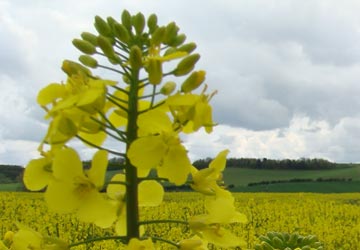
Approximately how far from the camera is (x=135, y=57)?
1.43 metres

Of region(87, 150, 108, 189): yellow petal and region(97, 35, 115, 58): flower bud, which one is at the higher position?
region(97, 35, 115, 58): flower bud

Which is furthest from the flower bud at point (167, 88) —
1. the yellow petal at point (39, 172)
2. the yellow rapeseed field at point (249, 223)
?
the yellow rapeseed field at point (249, 223)

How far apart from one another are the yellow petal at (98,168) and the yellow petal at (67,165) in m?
0.03

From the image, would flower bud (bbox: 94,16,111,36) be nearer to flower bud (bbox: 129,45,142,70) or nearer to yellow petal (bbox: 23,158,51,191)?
flower bud (bbox: 129,45,142,70)

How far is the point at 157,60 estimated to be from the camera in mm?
1424

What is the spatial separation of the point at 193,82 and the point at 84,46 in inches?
13.1

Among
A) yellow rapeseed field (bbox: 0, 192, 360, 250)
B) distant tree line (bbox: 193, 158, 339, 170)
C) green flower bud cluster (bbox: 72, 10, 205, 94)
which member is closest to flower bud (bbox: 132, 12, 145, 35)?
green flower bud cluster (bbox: 72, 10, 205, 94)

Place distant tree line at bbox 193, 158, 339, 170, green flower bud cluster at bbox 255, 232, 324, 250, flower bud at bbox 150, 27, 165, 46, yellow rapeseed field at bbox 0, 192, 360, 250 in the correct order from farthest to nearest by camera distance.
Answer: distant tree line at bbox 193, 158, 339, 170, yellow rapeseed field at bbox 0, 192, 360, 250, green flower bud cluster at bbox 255, 232, 324, 250, flower bud at bbox 150, 27, 165, 46

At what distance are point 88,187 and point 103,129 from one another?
0.49ft

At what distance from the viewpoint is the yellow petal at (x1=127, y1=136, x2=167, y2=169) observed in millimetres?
1340

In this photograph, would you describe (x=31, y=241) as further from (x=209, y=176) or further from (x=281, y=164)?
(x=281, y=164)

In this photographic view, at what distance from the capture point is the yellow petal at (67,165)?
1.35m

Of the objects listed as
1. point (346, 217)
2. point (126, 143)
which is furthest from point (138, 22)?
point (346, 217)

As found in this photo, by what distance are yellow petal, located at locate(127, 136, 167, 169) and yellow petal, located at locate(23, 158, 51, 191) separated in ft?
0.83
